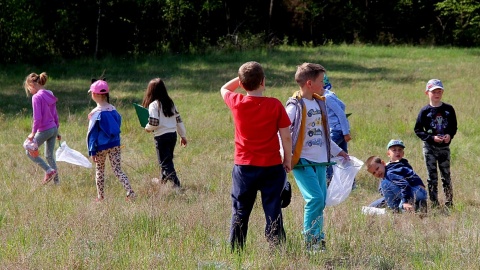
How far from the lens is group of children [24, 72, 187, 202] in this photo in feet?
27.0

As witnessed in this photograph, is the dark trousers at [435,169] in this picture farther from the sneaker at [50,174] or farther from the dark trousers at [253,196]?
the sneaker at [50,174]

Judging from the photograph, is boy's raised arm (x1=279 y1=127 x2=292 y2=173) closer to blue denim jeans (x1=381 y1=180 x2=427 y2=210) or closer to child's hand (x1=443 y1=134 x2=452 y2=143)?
blue denim jeans (x1=381 y1=180 x2=427 y2=210)

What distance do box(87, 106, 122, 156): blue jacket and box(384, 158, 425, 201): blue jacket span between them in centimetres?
318

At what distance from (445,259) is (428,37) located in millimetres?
37049

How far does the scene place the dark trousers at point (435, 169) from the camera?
809 centimetres

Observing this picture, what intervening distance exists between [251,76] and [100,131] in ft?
11.1

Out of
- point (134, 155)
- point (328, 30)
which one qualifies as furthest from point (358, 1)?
point (134, 155)

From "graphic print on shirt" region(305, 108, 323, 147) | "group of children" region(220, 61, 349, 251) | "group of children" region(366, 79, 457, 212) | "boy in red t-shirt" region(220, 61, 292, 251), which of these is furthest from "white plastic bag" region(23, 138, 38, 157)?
"graphic print on shirt" region(305, 108, 323, 147)

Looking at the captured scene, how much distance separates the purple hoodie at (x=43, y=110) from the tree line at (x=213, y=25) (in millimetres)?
19659

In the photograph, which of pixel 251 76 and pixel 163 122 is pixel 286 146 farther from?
pixel 163 122

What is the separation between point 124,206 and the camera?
721 cm

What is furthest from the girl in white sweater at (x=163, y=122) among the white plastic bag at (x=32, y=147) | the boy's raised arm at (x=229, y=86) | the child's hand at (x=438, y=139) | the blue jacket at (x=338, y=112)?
the boy's raised arm at (x=229, y=86)

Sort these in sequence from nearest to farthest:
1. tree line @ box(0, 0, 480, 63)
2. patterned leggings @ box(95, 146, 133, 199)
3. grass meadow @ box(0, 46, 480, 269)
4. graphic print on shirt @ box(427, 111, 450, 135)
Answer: grass meadow @ box(0, 46, 480, 269), graphic print on shirt @ box(427, 111, 450, 135), patterned leggings @ box(95, 146, 133, 199), tree line @ box(0, 0, 480, 63)

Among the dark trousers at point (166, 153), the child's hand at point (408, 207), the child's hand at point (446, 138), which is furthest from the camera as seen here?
the dark trousers at point (166, 153)
